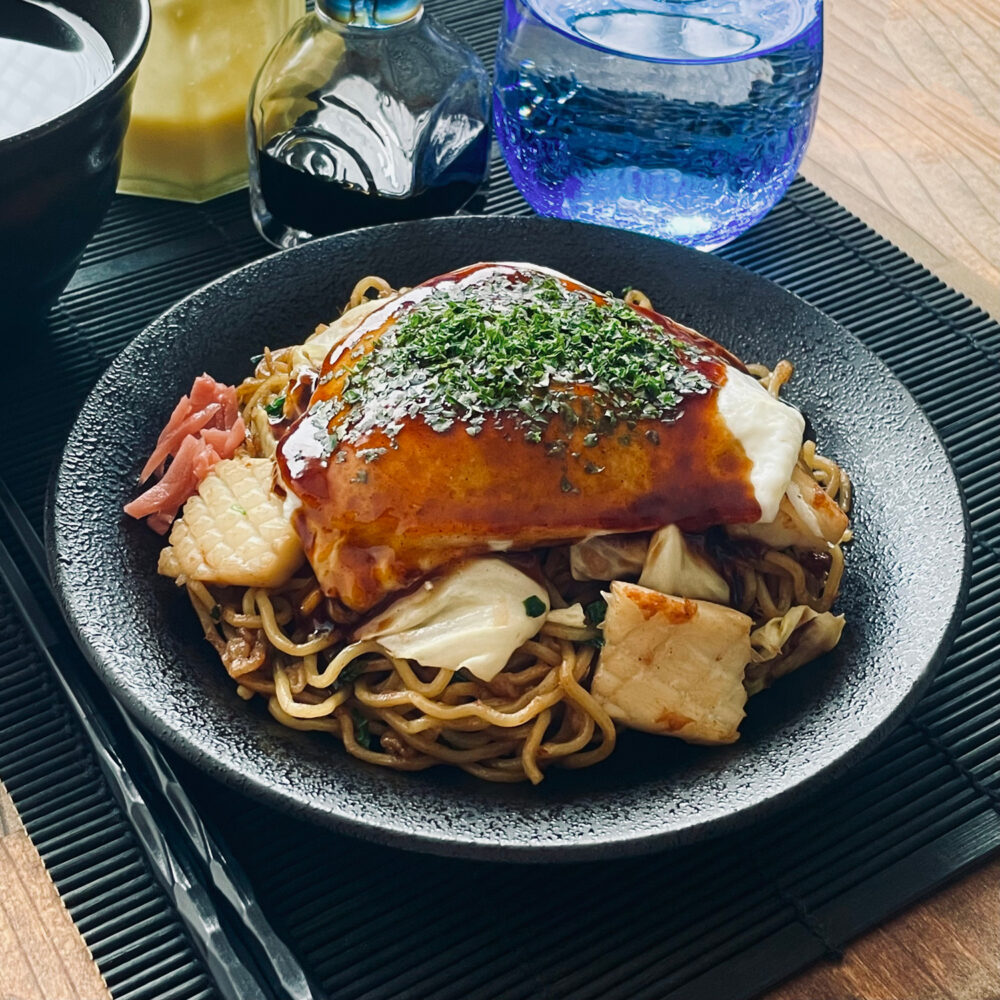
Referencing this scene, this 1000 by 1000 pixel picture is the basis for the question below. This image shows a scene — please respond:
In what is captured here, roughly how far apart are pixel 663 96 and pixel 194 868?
2121 millimetres

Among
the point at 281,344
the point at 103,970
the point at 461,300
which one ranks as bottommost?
the point at 103,970

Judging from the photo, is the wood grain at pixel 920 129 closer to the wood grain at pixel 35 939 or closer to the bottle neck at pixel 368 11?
the bottle neck at pixel 368 11

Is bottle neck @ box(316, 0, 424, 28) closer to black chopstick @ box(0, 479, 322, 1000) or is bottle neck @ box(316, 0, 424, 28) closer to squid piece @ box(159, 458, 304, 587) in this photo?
squid piece @ box(159, 458, 304, 587)

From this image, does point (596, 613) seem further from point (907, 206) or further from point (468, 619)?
point (907, 206)

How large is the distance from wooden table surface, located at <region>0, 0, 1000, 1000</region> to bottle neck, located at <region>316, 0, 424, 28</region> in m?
1.61

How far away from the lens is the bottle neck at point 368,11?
318 cm

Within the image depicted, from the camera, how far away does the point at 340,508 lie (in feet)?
7.61

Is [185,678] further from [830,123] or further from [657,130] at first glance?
[830,123]

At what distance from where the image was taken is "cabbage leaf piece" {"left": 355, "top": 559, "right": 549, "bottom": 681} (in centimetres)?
230

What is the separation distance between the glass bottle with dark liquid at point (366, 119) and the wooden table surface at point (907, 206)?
1409mm

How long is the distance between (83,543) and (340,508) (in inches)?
20.8

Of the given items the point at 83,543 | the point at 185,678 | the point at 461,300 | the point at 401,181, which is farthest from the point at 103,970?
the point at 401,181

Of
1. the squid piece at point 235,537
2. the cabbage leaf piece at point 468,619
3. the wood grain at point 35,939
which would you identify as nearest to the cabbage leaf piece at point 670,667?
the cabbage leaf piece at point 468,619

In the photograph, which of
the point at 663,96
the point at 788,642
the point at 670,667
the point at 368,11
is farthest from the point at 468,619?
the point at 368,11
